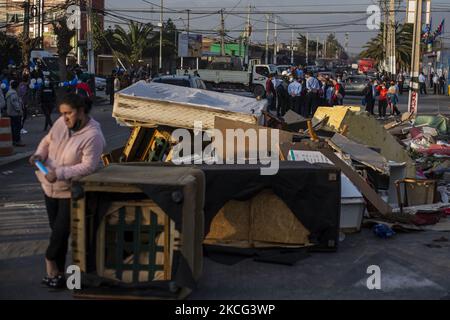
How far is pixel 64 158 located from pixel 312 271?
288cm

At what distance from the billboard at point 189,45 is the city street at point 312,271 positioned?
58037 millimetres

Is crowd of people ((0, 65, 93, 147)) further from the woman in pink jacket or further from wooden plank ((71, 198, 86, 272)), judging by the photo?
wooden plank ((71, 198, 86, 272))

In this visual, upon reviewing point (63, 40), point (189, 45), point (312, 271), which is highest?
point (189, 45)

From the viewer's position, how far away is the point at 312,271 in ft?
24.5

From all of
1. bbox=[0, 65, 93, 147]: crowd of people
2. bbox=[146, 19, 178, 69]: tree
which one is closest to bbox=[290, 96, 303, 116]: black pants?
bbox=[0, 65, 93, 147]: crowd of people

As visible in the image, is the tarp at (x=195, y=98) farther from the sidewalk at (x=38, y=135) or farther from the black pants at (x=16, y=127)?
the black pants at (x=16, y=127)

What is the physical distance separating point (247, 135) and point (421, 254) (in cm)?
312

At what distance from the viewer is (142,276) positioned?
6.30 m

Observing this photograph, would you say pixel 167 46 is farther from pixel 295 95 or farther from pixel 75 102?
pixel 75 102

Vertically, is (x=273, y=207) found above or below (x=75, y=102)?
below

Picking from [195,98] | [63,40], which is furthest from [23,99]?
[63,40]

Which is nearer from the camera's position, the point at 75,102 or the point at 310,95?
the point at 75,102
